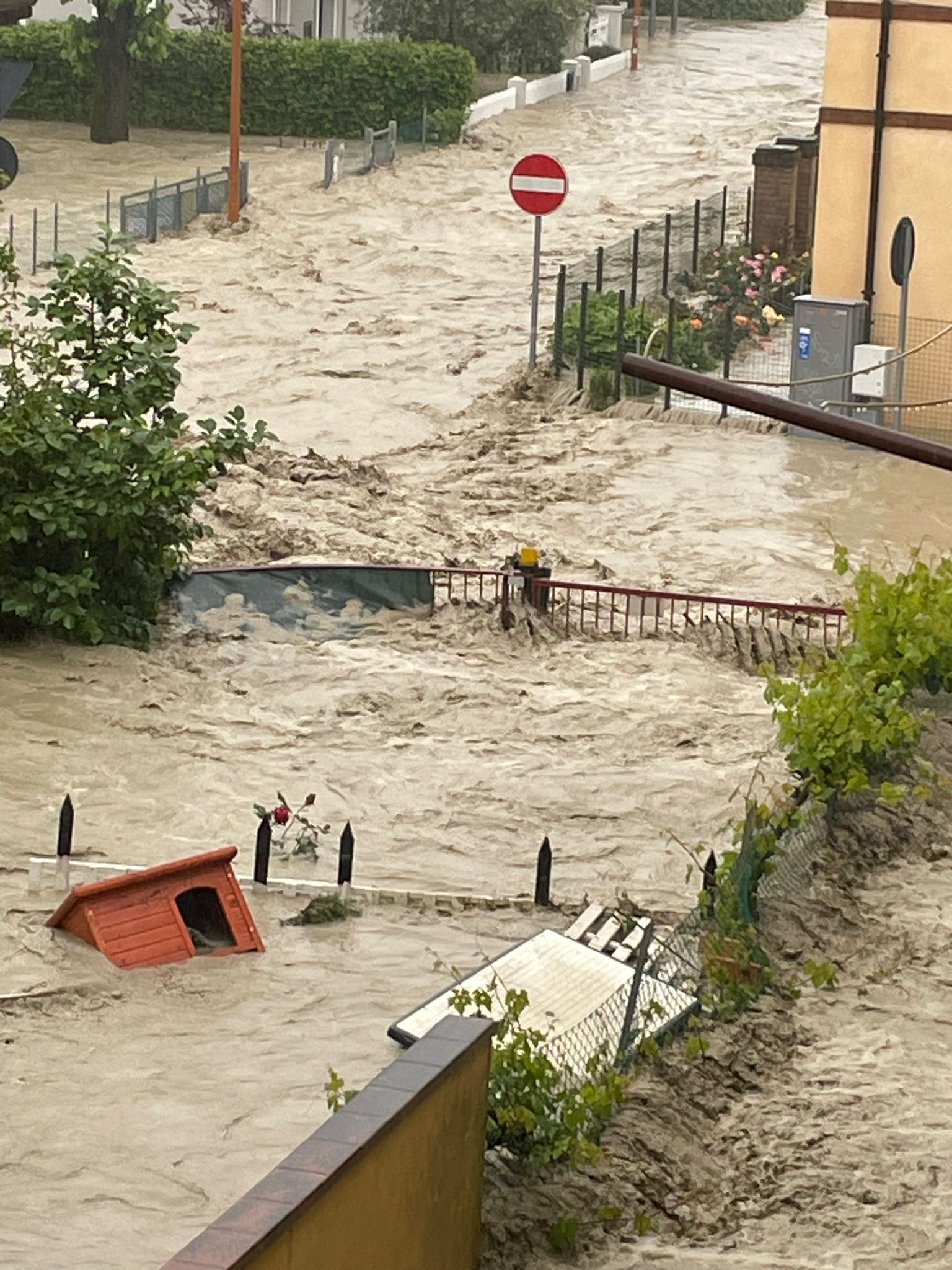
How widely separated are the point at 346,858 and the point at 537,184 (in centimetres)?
1615

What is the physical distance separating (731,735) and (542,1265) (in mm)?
7709

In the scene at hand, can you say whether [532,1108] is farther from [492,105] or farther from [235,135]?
[492,105]

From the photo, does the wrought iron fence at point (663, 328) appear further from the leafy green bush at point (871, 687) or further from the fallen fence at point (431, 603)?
the leafy green bush at point (871, 687)

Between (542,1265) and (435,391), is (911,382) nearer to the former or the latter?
(435,391)

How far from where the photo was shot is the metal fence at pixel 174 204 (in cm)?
3416

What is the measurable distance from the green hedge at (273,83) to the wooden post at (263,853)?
3131 centimetres

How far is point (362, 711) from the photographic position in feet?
54.9

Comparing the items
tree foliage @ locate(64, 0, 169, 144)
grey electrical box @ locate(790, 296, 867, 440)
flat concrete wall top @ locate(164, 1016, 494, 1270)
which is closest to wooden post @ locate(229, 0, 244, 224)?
tree foliage @ locate(64, 0, 169, 144)

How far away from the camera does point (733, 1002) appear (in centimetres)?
1088

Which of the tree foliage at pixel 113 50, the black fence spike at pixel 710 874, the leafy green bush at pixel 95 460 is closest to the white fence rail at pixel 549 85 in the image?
the tree foliage at pixel 113 50

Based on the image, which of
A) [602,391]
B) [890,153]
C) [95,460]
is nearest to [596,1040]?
[95,460]

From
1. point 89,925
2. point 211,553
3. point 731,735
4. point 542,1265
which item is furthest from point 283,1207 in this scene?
point 211,553

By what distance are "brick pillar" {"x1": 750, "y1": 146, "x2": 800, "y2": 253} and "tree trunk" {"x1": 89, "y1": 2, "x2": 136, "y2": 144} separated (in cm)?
1499

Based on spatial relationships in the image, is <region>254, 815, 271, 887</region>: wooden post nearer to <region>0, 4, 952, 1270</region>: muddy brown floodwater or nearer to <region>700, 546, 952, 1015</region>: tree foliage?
<region>0, 4, 952, 1270</region>: muddy brown floodwater
